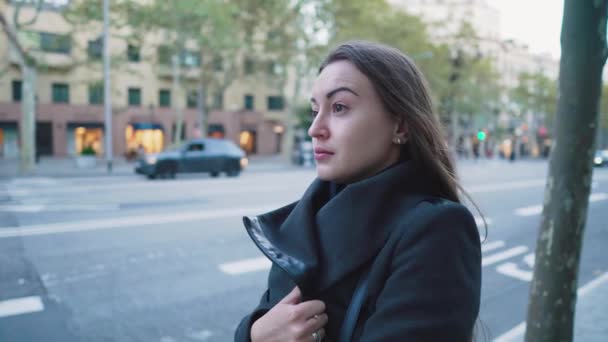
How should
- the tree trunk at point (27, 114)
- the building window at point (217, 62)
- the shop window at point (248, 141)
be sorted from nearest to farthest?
the tree trunk at point (27, 114), the building window at point (217, 62), the shop window at point (248, 141)

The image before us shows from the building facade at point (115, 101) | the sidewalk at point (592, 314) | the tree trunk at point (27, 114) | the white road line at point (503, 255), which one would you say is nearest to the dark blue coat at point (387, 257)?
the sidewalk at point (592, 314)

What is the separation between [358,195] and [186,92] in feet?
129

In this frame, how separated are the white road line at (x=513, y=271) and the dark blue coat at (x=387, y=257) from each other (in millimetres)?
5397

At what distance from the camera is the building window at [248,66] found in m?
35.0

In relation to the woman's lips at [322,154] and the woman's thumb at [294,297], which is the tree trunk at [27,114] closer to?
the woman's lips at [322,154]

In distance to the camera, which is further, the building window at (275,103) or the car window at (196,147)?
the building window at (275,103)

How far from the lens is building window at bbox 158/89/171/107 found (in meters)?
39.0

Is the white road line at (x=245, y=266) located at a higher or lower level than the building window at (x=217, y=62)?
lower

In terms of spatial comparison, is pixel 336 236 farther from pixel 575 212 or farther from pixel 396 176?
pixel 575 212

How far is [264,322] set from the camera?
151 cm

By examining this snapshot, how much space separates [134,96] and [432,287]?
3962 cm

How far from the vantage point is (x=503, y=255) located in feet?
23.9

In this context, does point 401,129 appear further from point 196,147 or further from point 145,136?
point 145,136

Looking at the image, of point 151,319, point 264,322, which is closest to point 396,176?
point 264,322
